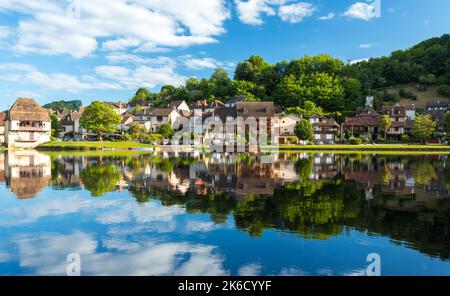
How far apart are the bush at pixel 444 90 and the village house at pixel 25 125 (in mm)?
126739

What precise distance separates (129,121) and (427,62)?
11694cm

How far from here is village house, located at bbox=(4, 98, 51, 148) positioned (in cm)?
8306

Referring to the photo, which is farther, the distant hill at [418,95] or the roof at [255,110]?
the distant hill at [418,95]

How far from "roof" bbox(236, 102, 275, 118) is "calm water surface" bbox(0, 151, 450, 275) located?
71.8 meters

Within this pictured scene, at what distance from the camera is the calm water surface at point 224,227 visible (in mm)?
10078

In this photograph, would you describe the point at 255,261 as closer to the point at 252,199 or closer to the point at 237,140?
the point at 252,199

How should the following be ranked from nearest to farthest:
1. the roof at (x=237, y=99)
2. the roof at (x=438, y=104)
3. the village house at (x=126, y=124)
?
1. the village house at (x=126, y=124)
2. the roof at (x=438, y=104)
3. the roof at (x=237, y=99)

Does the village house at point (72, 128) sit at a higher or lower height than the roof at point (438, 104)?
lower

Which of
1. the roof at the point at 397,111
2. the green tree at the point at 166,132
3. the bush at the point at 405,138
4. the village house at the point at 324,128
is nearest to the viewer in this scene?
the bush at the point at 405,138

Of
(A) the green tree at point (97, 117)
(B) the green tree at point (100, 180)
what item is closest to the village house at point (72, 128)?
(A) the green tree at point (97, 117)

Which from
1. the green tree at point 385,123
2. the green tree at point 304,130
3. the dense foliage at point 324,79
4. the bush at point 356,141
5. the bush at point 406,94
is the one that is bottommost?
the bush at point 356,141

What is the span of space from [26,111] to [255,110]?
57241 millimetres

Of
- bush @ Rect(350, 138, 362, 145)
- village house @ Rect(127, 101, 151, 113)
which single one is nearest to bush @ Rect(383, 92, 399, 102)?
bush @ Rect(350, 138, 362, 145)

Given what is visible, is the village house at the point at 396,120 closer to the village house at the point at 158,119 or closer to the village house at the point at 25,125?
the village house at the point at 158,119
